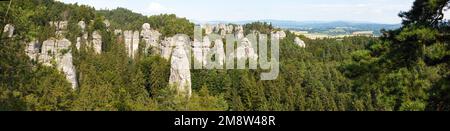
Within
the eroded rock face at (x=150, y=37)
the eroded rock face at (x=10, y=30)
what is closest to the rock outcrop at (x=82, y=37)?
the eroded rock face at (x=150, y=37)

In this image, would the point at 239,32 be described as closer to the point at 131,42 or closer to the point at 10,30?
the point at 131,42

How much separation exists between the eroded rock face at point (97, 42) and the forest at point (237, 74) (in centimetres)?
160

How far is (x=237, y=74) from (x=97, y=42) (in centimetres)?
2179

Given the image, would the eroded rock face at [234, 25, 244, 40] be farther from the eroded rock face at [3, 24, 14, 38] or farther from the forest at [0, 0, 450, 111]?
the eroded rock face at [3, 24, 14, 38]

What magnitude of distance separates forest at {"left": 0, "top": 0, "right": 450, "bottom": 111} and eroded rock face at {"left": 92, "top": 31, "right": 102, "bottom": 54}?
5.25ft

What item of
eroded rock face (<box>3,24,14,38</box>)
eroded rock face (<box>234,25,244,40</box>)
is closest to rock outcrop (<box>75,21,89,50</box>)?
eroded rock face (<box>234,25,244,40</box>)

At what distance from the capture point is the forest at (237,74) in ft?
37.6

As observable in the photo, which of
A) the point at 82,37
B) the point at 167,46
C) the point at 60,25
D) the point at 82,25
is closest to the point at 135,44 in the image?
the point at 167,46

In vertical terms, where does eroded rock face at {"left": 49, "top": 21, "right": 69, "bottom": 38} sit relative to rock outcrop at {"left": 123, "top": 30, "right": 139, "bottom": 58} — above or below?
above

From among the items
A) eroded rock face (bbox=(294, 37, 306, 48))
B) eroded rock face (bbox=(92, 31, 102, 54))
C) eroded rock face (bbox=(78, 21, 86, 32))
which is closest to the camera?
eroded rock face (bbox=(92, 31, 102, 54))

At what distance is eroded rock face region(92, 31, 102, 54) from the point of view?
7275 centimetres

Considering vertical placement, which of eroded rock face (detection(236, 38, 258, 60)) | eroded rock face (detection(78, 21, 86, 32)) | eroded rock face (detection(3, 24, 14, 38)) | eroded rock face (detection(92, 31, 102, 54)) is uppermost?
eroded rock face (detection(3, 24, 14, 38))

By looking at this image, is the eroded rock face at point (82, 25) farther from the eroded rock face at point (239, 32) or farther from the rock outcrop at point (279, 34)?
the rock outcrop at point (279, 34)

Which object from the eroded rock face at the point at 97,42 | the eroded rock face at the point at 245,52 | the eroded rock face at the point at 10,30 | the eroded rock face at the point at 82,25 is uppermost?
the eroded rock face at the point at 10,30
